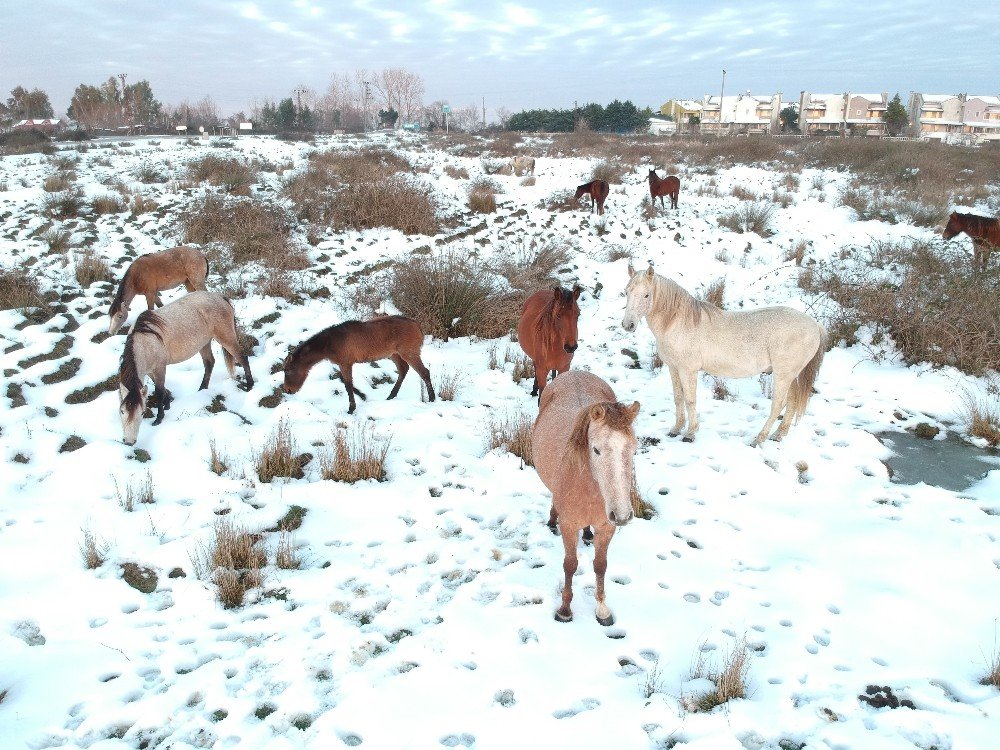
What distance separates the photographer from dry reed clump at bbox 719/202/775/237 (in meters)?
13.8

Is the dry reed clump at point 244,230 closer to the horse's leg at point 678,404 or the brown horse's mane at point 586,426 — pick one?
the horse's leg at point 678,404

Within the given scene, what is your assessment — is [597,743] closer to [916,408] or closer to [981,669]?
[981,669]

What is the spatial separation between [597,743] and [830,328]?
25.4 ft

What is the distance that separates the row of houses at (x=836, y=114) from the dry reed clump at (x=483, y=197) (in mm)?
58675

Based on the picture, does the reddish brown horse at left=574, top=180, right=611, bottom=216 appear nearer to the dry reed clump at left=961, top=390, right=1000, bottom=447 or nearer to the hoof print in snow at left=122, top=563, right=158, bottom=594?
the dry reed clump at left=961, top=390, right=1000, bottom=447

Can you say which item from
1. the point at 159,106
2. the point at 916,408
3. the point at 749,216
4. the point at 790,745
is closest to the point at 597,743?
the point at 790,745

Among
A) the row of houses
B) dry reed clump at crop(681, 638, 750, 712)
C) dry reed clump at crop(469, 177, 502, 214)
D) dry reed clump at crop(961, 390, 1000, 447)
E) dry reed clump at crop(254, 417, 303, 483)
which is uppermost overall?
the row of houses

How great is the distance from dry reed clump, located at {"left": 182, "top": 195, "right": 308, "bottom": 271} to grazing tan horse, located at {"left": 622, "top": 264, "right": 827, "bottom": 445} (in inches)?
285

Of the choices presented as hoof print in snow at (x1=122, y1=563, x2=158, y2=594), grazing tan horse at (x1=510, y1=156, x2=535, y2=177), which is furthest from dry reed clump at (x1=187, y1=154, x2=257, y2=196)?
hoof print in snow at (x1=122, y1=563, x2=158, y2=594)

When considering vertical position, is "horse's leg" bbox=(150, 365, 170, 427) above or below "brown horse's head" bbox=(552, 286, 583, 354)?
below

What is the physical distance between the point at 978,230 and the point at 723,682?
39.2ft

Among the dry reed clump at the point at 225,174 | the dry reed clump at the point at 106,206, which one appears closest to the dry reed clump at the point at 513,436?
the dry reed clump at the point at 225,174

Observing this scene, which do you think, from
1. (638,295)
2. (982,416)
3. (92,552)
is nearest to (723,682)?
(638,295)

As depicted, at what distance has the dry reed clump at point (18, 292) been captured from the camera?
7.79m
